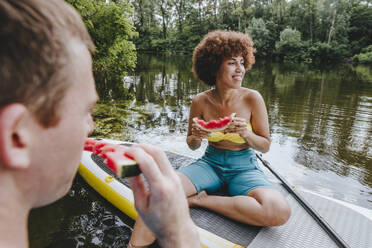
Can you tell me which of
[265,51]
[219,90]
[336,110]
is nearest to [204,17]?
[265,51]

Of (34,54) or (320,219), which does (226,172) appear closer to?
(320,219)

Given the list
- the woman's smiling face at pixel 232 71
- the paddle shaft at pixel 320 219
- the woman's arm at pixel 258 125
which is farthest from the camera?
the woman's smiling face at pixel 232 71

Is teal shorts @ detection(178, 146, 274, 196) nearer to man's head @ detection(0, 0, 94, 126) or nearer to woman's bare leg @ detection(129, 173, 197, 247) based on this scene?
woman's bare leg @ detection(129, 173, 197, 247)

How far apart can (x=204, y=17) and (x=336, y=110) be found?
50.4 metres

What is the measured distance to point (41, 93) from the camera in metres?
0.60

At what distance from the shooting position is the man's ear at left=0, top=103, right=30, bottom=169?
1.80 ft

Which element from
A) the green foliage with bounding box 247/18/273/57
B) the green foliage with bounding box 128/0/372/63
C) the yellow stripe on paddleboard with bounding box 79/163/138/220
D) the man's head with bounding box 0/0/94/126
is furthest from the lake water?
the green foliage with bounding box 247/18/273/57

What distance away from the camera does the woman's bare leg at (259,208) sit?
2482 millimetres

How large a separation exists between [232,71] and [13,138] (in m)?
2.90

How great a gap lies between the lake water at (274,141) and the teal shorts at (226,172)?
4.00ft

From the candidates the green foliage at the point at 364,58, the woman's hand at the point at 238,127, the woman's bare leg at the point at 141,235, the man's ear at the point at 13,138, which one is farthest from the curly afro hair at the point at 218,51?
the green foliage at the point at 364,58

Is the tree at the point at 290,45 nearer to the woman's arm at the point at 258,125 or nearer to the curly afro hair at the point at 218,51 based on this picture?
the curly afro hair at the point at 218,51

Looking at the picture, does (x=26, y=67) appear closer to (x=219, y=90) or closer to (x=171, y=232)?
(x=171, y=232)

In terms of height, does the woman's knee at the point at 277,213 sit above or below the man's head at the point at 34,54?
below
